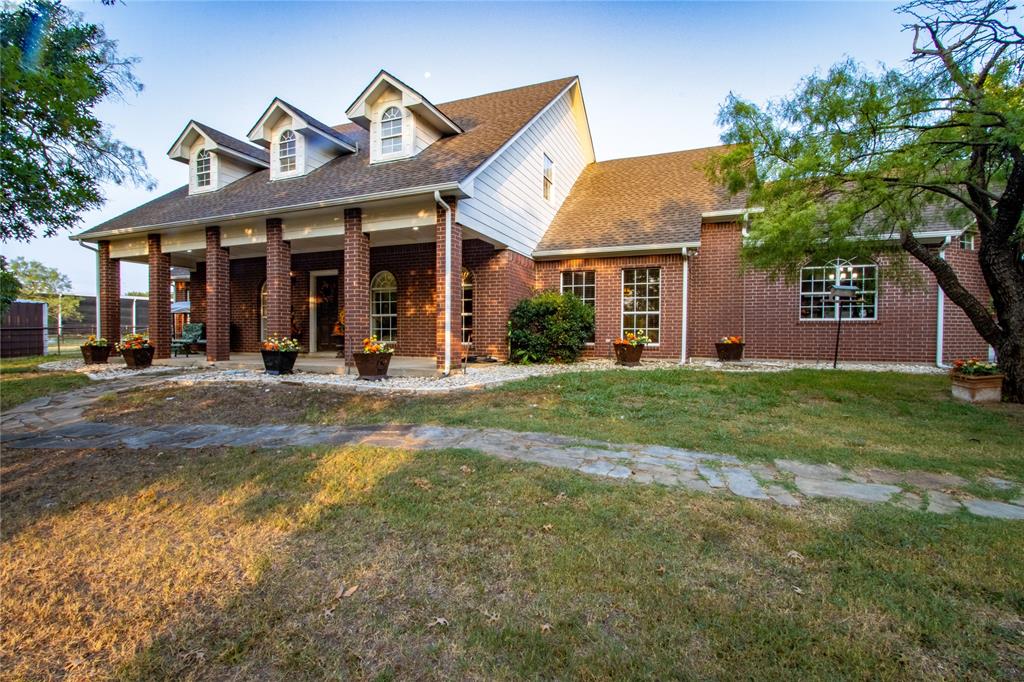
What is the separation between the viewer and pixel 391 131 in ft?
36.2

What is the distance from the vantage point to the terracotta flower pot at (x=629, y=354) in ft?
34.8

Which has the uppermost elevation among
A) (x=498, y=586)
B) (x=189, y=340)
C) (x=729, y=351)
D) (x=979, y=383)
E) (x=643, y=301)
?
(x=643, y=301)

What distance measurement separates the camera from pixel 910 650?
180 centimetres

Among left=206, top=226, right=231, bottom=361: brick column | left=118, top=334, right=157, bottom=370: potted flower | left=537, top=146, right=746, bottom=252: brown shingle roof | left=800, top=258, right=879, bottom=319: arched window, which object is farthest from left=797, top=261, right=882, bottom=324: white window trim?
left=118, top=334, right=157, bottom=370: potted flower

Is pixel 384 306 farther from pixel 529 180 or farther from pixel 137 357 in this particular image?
pixel 137 357

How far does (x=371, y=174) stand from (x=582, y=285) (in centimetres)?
601

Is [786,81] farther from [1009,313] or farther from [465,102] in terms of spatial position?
[465,102]

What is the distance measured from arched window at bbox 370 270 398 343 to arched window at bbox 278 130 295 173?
3567mm

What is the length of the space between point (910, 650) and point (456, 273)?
8518 mm

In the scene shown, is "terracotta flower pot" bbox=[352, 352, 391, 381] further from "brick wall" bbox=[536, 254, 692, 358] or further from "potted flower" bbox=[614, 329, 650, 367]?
"brick wall" bbox=[536, 254, 692, 358]

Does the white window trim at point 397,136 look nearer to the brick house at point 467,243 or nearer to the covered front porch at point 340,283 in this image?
the brick house at point 467,243

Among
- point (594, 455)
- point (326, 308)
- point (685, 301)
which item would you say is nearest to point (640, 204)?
point (685, 301)

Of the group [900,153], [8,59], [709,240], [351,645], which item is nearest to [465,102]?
[709,240]

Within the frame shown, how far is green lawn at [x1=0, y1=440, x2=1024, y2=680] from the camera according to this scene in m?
1.79
